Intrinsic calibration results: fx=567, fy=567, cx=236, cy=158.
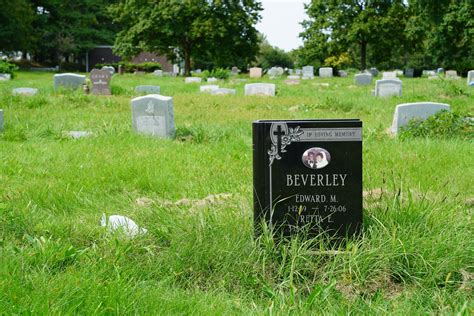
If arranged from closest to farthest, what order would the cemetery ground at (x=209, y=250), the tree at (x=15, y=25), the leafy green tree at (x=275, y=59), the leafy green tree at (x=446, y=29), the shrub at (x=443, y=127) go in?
the cemetery ground at (x=209, y=250), the shrub at (x=443, y=127), the leafy green tree at (x=446, y=29), the tree at (x=15, y=25), the leafy green tree at (x=275, y=59)

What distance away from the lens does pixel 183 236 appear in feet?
11.8

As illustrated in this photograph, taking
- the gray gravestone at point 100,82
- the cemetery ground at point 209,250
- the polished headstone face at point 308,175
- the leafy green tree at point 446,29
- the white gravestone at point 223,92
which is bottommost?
the cemetery ground at point 209,250

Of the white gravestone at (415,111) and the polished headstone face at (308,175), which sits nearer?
the polished headstone face at (308,175)

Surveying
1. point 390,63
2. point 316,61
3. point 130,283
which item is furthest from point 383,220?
point 390,63

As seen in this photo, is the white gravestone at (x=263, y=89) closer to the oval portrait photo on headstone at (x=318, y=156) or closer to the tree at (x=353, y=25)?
the oval portrait photo on headstone at (x=318, y=156)

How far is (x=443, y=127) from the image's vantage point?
851 cm

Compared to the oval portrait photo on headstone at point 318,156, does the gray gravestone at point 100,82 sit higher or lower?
higher

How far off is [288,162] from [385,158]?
12.2 ft

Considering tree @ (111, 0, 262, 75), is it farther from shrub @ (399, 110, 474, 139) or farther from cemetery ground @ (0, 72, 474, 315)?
cemetery ground @ (0, 72, 474, 315)

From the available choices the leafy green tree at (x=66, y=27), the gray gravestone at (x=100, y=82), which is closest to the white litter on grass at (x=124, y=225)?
the gray gravestone at (x=100, y=82)

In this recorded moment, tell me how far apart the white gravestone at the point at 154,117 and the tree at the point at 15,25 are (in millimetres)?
41439

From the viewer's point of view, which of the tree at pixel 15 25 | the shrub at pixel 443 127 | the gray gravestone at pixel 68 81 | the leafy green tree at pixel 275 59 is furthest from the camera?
the leafy green tree at pixel 275 59

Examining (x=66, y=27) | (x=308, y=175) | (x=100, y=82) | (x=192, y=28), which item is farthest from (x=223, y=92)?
(x=66, y=27)

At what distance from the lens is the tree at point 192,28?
128 feet
